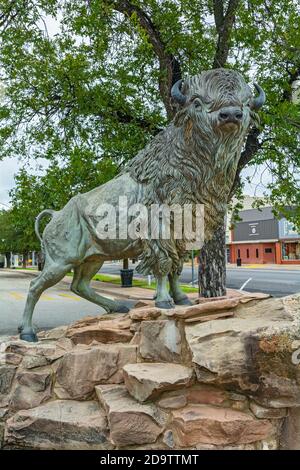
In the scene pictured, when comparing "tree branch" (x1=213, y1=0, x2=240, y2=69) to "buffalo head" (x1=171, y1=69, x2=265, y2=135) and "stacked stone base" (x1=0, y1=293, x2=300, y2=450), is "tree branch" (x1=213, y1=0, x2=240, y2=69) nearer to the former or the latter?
"buffalo head" (x1=171, y1=69, x2=265, y2=135)

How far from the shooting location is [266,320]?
3.20 m

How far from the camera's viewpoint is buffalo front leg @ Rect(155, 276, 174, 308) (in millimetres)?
3816

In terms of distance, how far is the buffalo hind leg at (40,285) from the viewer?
412 centimetres

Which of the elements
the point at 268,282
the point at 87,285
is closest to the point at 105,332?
the point at 87,285

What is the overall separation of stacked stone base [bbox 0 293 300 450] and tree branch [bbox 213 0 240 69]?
609 centimetres

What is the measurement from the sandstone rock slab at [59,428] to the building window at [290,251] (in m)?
41.5

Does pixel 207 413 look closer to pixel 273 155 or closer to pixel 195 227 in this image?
pixel 195 227

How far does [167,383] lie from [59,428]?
95 cm

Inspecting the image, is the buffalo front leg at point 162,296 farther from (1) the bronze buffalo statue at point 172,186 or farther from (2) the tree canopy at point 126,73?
(2) the tree canopy at point 126,73

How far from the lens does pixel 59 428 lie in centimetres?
324

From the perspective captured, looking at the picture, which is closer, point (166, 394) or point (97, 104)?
point (166, 394)

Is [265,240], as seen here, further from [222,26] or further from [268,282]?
[222,26]
